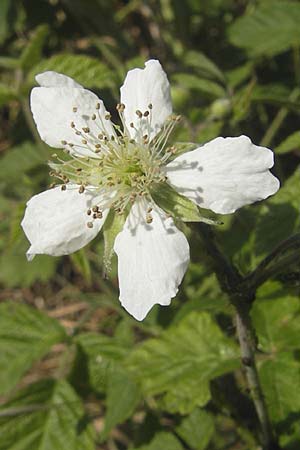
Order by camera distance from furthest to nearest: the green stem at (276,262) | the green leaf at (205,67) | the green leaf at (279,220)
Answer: the green leaf at (205,67) < the green leaf at (279,220) < the green stem at (276,262)

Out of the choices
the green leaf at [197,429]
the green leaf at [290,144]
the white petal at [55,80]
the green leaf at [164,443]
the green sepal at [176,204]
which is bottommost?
the green leaf at [197,429]

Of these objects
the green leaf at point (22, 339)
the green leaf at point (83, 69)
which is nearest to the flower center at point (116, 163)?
the green leaf at point (83, 69)

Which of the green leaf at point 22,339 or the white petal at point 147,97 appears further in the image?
the green leaf at point 22,339

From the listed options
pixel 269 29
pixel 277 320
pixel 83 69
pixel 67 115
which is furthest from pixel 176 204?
pixel 269 29

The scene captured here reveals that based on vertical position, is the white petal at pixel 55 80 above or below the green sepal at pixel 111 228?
above

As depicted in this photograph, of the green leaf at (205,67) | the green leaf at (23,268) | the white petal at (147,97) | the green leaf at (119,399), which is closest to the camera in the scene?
the white petal at (147,97)

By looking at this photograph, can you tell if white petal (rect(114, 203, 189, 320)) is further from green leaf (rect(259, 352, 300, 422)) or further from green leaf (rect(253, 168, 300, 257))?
green leaf (rect(259, 352, 300, 422))

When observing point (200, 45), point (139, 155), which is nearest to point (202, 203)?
point (139, 155)

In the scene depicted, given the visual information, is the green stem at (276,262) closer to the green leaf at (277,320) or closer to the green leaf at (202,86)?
the green leaf at (277,320)
